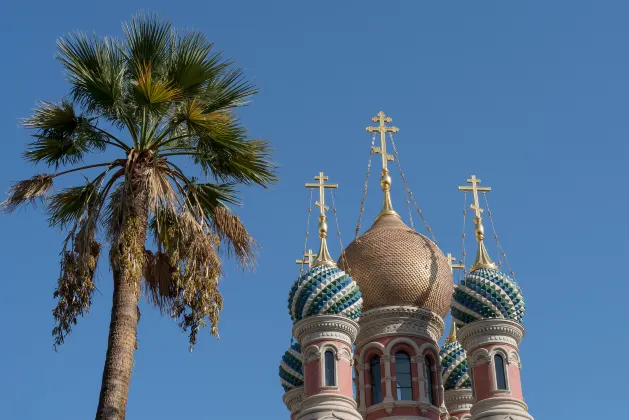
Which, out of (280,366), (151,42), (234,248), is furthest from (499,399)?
(151,42)

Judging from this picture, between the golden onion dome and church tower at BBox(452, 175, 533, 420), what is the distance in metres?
Answer: 1.96

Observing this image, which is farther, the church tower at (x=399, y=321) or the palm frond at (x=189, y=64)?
the church tower at (x=399, y=321)

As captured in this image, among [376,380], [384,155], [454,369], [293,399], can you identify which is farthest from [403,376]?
[384,155]

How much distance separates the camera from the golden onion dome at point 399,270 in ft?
92.0

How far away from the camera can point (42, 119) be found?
13.0m

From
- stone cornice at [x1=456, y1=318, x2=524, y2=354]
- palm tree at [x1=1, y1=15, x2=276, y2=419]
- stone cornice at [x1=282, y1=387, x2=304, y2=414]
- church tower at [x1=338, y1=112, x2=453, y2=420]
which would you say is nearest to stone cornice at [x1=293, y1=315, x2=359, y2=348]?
church tower at [x1=338, y1=112, x2=453, y2=420]

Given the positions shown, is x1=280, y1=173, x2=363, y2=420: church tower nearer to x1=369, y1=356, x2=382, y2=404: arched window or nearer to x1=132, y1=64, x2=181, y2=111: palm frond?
x1=369, y1=356, x2=382, y2=404: arched window

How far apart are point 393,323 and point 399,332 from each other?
297mm

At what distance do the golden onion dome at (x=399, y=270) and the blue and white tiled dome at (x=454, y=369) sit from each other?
142 centimetres

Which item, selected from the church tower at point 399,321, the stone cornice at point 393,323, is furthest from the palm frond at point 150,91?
the stone cornice at point 393,323

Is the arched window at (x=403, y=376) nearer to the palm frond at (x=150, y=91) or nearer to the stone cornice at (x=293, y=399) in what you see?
the stone cornice at (x=293, y=399)

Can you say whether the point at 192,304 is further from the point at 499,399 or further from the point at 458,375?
the point at 458,375

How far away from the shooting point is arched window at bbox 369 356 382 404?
26984mm

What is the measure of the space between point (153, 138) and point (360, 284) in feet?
52.9
